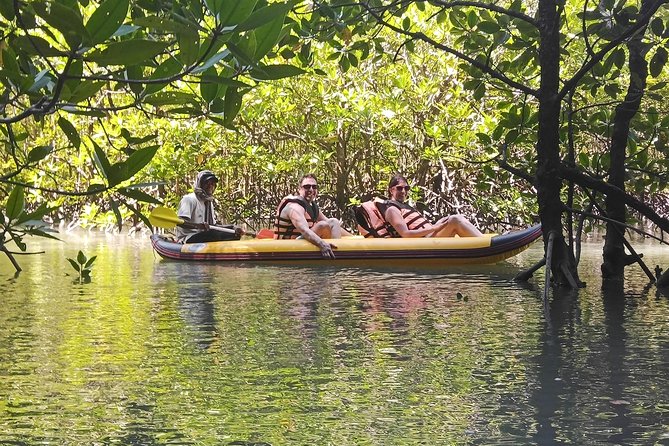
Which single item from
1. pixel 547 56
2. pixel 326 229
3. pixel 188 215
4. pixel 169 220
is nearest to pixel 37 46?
pixel 547 56

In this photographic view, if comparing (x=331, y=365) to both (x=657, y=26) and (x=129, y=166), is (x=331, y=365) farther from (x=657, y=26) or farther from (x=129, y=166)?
(x=657, y=26)

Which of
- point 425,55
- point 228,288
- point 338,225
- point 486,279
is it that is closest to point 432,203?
point 425,55

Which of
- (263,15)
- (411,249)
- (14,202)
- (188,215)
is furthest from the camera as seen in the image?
(188,215)

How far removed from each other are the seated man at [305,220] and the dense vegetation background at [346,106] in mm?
1428

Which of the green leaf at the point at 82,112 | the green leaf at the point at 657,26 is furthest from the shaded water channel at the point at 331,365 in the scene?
the green leaf at the point at 657,26

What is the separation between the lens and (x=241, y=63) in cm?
185

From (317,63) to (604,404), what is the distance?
11.2 metres

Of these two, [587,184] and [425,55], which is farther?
[425,55]

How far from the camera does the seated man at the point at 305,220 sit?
34.6ft

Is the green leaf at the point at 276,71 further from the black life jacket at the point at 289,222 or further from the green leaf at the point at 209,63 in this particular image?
the black life jacket at the point at 289,222

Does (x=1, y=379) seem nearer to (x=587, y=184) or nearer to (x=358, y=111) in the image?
(x=587, y=184)

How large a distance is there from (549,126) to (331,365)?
10.1 feet

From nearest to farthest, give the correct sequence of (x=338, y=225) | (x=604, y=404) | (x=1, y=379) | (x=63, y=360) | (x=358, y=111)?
(x=604, y=404) → (x=1, y=379) → (x=63, y=360) → (x=338, y=225) → (x=358, y=111)

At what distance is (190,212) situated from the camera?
11320 mm
